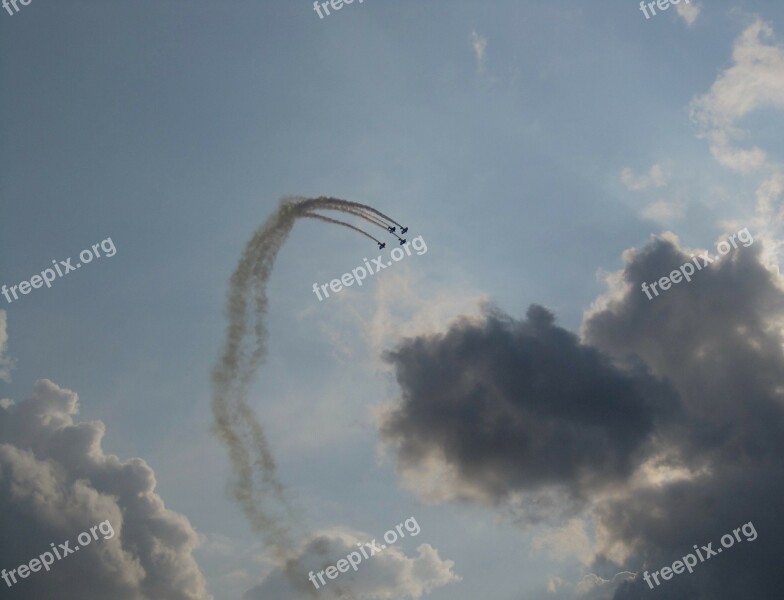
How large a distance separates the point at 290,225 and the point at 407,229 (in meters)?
26.9

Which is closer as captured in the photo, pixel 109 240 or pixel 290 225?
pixel 109 240

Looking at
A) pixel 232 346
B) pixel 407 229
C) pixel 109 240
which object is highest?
pixel 109 240

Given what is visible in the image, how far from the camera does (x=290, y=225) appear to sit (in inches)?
4813

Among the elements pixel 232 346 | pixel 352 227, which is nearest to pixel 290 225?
pixel 352 227

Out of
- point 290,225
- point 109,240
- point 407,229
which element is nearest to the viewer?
point 109,240

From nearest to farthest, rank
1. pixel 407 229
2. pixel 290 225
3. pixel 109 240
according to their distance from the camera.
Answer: pixel 109 240, pixel 290 225, pixel 407 229

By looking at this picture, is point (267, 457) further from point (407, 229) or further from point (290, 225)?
point (407, 229)

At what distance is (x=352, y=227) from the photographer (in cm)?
12581

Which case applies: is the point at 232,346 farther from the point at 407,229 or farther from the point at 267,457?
the point at 407,229

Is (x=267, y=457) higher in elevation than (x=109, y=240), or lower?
lower

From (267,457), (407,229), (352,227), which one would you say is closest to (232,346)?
(267,457)

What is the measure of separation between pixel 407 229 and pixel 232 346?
44.3 m

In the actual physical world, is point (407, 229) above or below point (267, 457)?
above

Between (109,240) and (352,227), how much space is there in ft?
148
